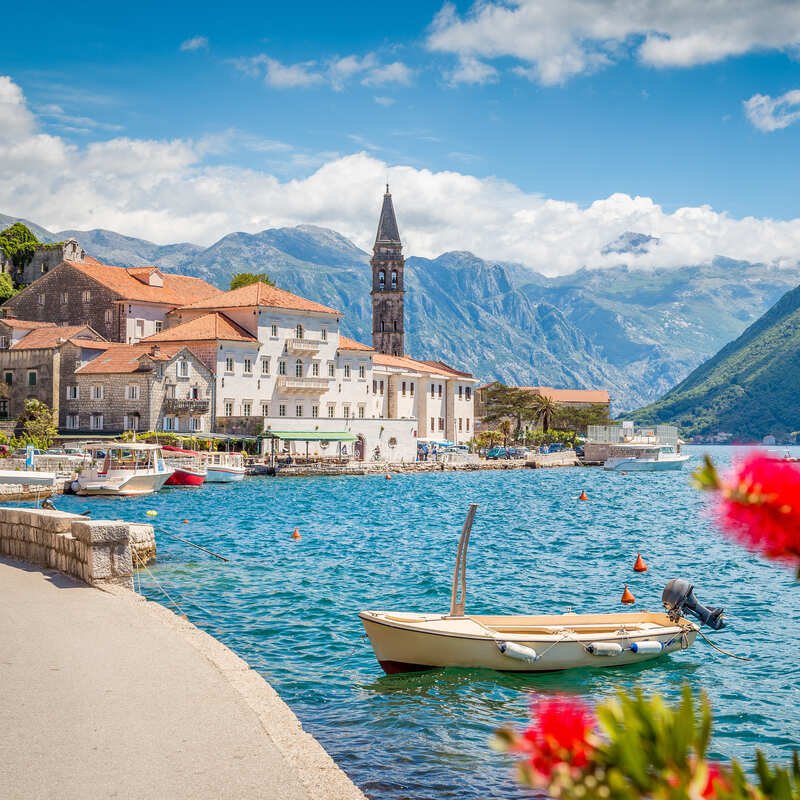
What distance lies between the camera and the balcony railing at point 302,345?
7931 centimetres

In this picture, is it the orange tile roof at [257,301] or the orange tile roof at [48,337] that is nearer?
the orange tile roof at [48,337]

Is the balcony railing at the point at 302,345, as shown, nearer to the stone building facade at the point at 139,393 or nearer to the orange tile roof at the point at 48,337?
the stone building facade at the point at 139,393

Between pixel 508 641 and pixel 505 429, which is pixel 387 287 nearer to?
pixel 505 429

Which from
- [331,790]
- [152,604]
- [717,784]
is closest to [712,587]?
[152,604]

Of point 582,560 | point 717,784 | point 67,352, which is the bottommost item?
point 582,560

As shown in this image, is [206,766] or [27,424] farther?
[27,424]

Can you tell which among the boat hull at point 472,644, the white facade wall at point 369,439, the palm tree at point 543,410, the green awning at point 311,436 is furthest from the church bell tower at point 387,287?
the boat hull at point 472,644

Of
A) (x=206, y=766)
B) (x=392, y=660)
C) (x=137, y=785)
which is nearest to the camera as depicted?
(x=137, y=785)

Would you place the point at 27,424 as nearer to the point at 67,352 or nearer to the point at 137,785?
the point at 67,352

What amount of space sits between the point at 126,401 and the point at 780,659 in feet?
196

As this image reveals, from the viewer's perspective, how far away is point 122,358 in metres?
70.9

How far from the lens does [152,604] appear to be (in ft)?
42.5

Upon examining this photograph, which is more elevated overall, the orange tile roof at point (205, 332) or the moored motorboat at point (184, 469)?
the orange tile roof at point (205, 332)

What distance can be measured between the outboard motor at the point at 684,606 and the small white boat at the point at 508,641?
66 centimetres
